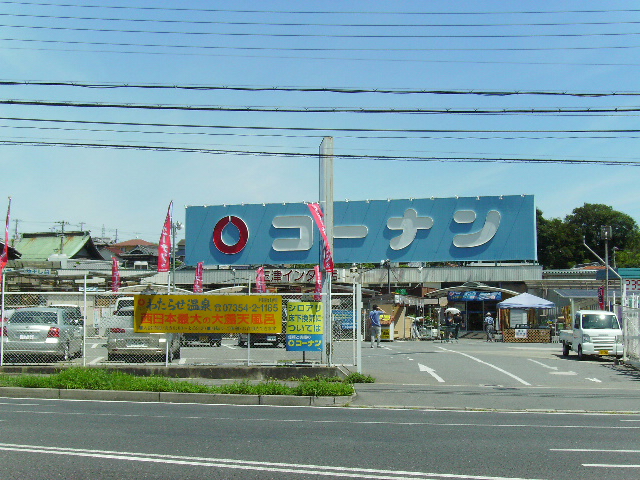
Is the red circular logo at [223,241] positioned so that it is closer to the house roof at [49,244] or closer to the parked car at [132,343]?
the house roof at [49,244]

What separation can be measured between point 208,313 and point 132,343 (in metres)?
2.30

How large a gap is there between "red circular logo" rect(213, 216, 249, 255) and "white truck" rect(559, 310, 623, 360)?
2701 centimetres

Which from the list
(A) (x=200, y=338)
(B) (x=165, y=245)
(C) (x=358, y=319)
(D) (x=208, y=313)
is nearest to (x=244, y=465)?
(C) (x=358, y=319)

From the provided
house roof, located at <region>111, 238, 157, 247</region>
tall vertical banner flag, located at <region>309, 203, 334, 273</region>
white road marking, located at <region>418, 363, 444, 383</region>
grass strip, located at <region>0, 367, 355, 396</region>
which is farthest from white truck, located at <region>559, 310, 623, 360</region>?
house roof, located at <region>111, 238, 157, 247</region>

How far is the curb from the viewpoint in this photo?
13.6m

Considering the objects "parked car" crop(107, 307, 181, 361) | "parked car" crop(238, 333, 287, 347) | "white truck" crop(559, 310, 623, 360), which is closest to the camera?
"parked car" crop(238, 333, 287, 347)

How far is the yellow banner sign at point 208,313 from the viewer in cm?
1686

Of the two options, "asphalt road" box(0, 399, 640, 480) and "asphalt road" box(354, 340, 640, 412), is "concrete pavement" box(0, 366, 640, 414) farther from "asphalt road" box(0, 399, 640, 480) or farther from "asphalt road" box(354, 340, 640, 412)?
"asphalt road" box(0, 399, 640, 480)

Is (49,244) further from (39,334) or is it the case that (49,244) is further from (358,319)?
(358,319)

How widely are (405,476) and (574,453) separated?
2.64m

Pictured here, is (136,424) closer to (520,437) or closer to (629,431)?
(520,437)

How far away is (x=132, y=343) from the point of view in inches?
696

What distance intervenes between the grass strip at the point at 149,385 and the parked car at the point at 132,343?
1.92 meters

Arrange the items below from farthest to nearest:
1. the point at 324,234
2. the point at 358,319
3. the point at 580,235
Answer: the point at 580,235 → the point at 324,234 → the point at 358,319
